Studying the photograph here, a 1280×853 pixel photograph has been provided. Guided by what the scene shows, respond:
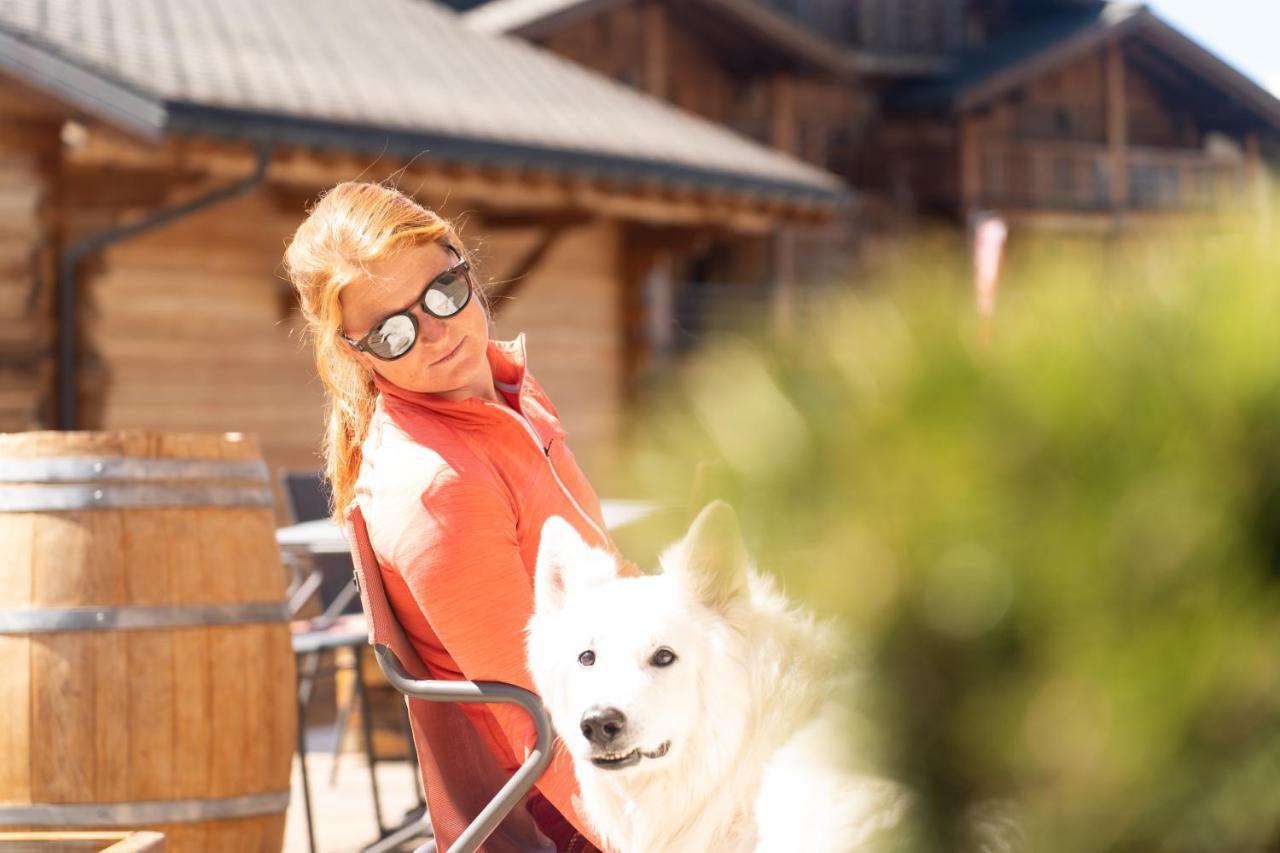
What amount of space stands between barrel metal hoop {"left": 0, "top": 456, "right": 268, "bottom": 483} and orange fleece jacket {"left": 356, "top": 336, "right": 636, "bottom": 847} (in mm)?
978

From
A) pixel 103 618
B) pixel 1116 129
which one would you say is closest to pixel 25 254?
pixel 103 618

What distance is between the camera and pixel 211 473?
3.28 meters

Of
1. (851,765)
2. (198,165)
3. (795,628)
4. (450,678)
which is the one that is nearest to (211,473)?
(450,678)

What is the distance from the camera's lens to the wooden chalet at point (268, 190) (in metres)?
8.41

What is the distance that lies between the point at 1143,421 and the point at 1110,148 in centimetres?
2328

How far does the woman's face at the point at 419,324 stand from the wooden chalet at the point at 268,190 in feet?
17.0

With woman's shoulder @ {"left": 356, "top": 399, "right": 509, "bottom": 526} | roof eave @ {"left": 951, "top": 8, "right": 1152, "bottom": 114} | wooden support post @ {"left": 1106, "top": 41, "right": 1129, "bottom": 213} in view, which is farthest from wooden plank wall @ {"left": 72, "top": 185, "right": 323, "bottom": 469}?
wooden support post @ {"left": 1106, "top": 41, "right": 1129, "bottom": 213}

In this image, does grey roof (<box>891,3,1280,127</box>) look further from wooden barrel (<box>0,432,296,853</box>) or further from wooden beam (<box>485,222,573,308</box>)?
wooden barrel (<box>0,432,296,853</box>)

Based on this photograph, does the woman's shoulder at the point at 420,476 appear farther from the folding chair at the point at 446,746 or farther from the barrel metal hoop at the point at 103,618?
the barrel metal hoop at the point at 103,618

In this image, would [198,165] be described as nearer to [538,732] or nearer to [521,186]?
[521,186]

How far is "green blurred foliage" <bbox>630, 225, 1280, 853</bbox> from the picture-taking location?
0.76m

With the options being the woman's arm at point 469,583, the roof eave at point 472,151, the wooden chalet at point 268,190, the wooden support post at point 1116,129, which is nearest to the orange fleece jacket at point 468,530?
the woman's arm at point 469,583

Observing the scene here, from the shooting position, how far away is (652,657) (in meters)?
1.75

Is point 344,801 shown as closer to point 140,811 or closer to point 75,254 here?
point 140,811
